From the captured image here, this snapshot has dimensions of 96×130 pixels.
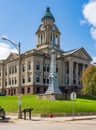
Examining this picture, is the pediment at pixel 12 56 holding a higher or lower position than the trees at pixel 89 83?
higher

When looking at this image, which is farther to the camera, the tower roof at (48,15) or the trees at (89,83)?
the tower roof at (48,15)

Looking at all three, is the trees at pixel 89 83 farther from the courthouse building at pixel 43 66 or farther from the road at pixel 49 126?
the road at pixel 49 126

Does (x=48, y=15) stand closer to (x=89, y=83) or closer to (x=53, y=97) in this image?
(x=89, y=83)

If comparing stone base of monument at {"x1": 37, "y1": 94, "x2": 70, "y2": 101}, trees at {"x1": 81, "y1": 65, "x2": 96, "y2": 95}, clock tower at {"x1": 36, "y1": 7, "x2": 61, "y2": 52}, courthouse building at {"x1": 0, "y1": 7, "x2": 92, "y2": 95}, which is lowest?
stone base of monument at {"x1": 37, "y1": 94, "x2": 70, "y2": 101}

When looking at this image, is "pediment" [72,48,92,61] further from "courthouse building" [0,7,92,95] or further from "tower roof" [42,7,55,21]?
"tower roof" [42,7,55,21]

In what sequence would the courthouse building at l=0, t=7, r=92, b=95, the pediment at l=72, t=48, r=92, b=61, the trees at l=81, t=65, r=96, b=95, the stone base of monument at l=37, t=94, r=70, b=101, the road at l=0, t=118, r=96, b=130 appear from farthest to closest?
the pediment at l=72, t=48, r=92, b=61 → the courthouse building at l=0, t=7, r=92, b=95 → the trees at l=81, t=65, r=96, b=95 → the stone base of monument at l=37, t=94, r=70, b=101 → the road at l=0, t=118, r=96, b=130

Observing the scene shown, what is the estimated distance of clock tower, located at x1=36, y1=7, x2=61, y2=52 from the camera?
375 feet

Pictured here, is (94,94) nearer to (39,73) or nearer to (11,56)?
(39,73)

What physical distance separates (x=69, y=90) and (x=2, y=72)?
1005 inches

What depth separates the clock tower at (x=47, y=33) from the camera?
375ft

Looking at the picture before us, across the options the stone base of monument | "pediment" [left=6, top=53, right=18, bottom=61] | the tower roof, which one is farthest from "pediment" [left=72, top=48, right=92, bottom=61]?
the stone base of monument

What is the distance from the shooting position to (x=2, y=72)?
11631 centimetres

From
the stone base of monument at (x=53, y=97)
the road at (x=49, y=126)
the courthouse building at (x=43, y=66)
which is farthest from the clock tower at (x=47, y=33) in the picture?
the road at (x=49, y=126)

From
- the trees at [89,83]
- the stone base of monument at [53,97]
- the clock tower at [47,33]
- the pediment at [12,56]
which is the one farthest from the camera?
the clock tower at [47,33]
